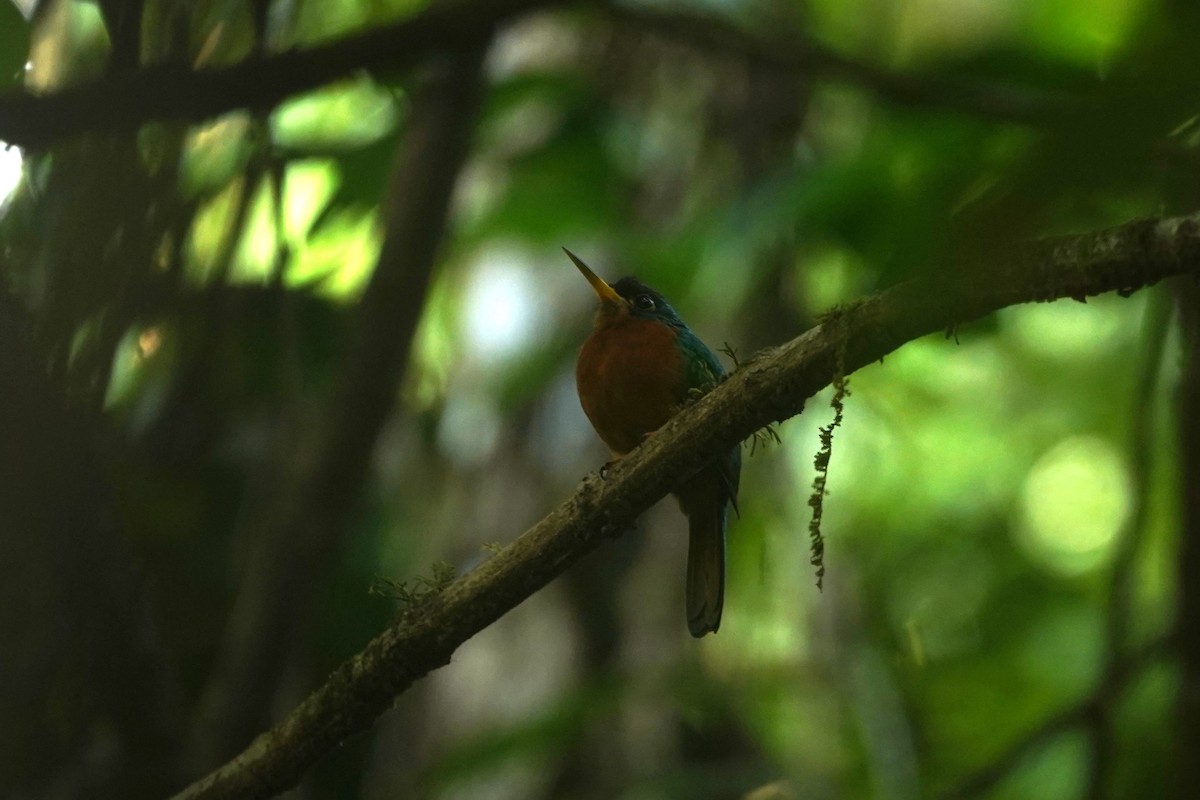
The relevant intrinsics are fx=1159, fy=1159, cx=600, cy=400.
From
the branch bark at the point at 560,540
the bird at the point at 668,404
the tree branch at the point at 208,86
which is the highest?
the tree branch at the point at 208,86

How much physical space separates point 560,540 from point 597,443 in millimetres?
2823

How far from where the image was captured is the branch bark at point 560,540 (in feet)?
5.23

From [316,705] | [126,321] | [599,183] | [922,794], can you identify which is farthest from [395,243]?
[922,794]

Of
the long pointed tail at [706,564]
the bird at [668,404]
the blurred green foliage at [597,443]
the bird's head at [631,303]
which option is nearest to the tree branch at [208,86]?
the blurred green foliage at [597,443]

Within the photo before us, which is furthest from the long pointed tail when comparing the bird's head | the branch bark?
the branch bark

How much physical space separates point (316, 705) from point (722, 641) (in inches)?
121

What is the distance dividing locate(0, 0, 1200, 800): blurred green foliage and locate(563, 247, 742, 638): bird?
0.96 feet

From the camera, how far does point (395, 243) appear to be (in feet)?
10.9

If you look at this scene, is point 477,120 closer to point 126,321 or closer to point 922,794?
point 126,321

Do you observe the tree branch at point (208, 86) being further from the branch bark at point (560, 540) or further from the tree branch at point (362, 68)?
the branch bark at point (560, 540)

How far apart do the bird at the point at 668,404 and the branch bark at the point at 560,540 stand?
1.06m

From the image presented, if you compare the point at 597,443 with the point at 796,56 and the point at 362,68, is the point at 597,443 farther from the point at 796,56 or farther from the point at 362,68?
the point at 362,68

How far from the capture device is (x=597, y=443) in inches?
185

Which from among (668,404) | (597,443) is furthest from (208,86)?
(597,443)
